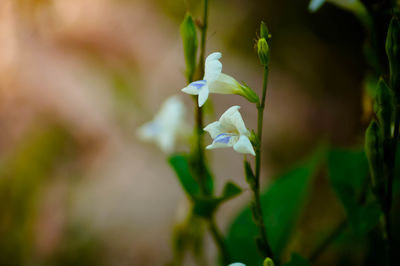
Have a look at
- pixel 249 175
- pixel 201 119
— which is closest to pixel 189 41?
pixel 201 119

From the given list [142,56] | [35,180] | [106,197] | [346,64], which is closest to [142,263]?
[106,197]

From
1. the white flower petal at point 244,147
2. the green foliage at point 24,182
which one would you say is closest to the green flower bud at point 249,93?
the white flower petal at point 244,147

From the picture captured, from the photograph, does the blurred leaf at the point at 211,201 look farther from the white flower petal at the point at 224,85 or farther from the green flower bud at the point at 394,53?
the green flower bud at the point at 394,53

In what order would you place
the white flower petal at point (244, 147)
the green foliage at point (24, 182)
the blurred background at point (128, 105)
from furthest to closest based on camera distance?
the blurred background at point (128, 105), the green foliage at point (24, 182), the white flower petal at point (244, 147)

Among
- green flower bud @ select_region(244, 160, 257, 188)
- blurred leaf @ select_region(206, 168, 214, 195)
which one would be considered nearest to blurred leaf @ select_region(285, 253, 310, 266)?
green flower bud @ select_region(244, 160, 257, 188)

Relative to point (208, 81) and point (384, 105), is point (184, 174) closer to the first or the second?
point (208, 81)

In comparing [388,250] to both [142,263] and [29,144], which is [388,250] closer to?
[142,263]
